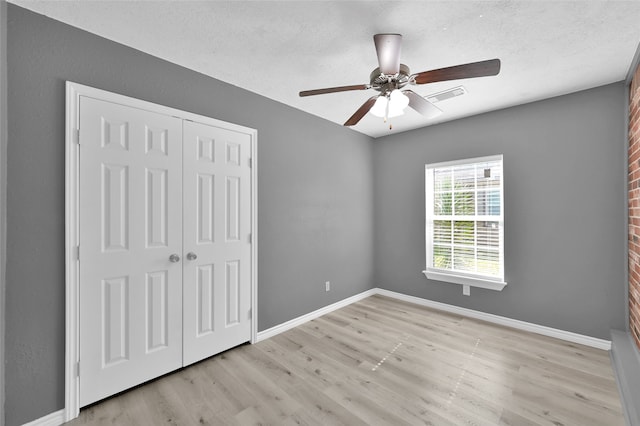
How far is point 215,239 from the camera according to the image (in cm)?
253

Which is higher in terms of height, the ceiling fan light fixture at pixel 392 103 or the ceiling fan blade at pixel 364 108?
the ceiling fan blade at pixel 364 108

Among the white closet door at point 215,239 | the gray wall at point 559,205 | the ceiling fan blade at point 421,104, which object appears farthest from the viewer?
the gray wall at point 559,205

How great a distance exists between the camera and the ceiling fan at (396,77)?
5.28 ft

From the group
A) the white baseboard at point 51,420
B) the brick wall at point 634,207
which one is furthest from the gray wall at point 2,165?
the brick wall at point 634,207

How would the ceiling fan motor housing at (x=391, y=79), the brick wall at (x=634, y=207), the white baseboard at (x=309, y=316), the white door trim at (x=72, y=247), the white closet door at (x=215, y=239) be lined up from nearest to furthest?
the white door trim at (x=72, y=247), the ceiling fan motor housing at (x=391, y=79), the brick wall at (x=634, y=207), the white closet door at (x=215, y=239), the white baseboard at (x=309, y=316)

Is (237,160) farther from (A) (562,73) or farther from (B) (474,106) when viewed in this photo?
(A) (562,73)

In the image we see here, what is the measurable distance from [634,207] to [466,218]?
4.83 feet

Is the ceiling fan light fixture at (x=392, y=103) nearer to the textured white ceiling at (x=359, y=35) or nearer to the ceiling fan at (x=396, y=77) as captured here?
the ceiling fan at (x=396, y=77)

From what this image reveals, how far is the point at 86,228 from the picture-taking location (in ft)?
6.05

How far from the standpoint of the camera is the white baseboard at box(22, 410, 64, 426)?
1.67 meters

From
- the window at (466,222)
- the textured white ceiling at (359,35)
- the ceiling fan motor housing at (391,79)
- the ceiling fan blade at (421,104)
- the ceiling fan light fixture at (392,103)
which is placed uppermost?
the textured white ceiling at (359,35)

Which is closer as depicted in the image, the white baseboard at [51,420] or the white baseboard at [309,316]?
the white baseboard at [51,420]

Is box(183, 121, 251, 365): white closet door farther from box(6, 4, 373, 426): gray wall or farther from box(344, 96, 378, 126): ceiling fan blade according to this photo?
box(344, 96, 378, 126): ceiling fan blade

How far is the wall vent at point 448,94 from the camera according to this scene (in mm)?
2701
